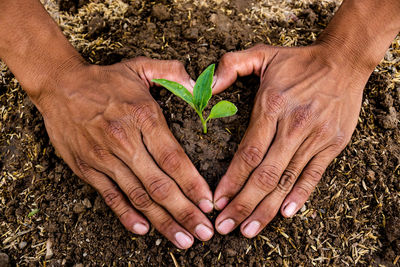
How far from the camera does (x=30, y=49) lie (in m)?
1.82

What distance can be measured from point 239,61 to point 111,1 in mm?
1196

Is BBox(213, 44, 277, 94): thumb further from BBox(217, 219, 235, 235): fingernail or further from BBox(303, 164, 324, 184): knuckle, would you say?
BBox(217, 219, 235, 235): fingernail

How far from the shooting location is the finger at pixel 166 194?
158cm

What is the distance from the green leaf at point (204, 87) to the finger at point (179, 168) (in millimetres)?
264

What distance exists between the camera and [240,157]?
1616mm

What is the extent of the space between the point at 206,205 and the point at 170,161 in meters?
0.28

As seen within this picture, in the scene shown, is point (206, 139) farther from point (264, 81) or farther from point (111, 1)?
point (111, 1)

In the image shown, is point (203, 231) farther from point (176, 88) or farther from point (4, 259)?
point (4, 259)

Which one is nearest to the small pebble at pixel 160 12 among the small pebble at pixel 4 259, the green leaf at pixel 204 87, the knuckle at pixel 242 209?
the green leaf at pixel 204 87

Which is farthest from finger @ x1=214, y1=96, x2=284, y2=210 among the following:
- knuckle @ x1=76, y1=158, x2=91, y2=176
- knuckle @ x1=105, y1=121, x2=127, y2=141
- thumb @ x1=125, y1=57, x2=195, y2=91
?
knuckle @ x1=76, y1=158, x2=91, y2=176

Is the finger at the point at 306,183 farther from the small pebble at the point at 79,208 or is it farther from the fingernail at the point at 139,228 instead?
the small pebble at the point at 79,208

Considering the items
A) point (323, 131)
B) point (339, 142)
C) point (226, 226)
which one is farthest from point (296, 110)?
point (226, 226)

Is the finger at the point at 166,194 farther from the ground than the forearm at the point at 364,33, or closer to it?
closer to it

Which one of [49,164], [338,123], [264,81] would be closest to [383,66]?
[338,123]
